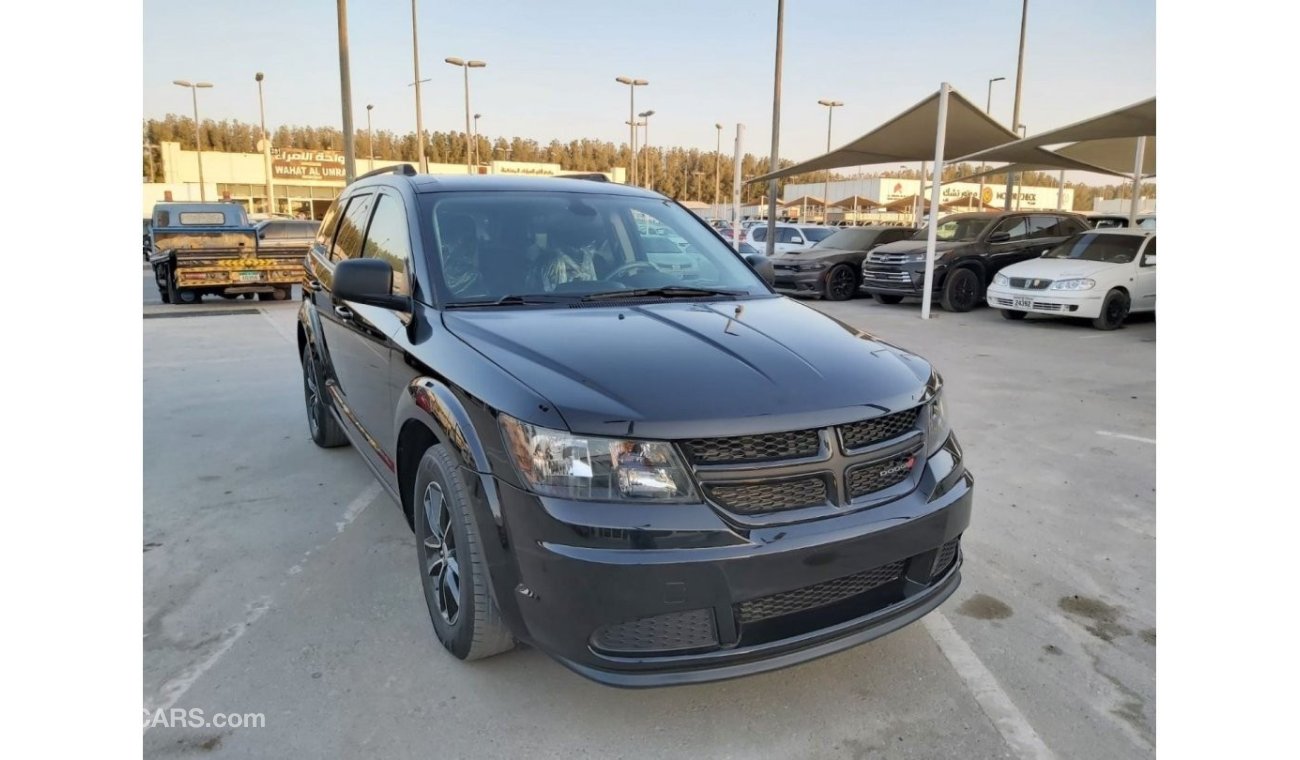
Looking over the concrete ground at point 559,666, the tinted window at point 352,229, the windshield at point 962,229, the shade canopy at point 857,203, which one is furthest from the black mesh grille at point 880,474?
the shade canopy at point 857,203

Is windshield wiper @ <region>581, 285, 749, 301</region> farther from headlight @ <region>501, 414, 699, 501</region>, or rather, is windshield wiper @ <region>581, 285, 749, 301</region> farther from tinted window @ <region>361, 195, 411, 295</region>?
headlight @ <region>501, 414, 699, 501</region>

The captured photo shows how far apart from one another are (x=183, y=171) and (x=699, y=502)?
2624 inches

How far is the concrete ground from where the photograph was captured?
2453 mm

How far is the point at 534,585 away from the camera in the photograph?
2.20 m

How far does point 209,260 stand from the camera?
14.9 m

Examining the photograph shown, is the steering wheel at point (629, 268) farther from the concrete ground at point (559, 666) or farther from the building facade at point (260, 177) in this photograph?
the building facade at point (260, 177)

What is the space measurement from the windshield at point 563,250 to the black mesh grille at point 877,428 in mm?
1189

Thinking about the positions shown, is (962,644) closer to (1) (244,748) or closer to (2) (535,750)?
(2) (535,750)

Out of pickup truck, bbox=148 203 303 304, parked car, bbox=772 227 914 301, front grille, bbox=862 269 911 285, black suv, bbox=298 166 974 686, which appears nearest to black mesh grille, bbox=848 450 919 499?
black suv, bbox=298 166 974 686

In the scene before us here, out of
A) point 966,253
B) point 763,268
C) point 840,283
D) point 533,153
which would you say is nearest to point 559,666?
point 763,268

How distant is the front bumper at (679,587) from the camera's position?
2.09 metres

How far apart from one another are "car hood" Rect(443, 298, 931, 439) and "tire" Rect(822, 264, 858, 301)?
13.2 m

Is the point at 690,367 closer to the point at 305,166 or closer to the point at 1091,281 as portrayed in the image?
the point at 1091,281

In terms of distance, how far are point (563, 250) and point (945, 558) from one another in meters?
1.94
